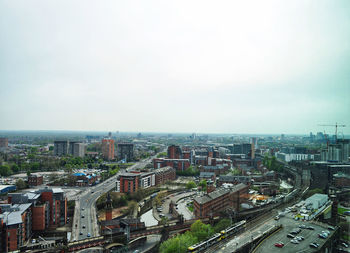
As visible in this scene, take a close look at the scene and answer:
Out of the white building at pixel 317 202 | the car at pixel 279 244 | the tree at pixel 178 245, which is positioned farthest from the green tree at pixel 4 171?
the car at pixel 279 244

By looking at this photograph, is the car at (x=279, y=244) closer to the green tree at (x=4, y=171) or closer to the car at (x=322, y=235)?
the car at (x=322, y=235)

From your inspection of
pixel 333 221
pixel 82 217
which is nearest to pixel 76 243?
pixel 82 217

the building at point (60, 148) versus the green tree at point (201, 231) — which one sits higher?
the building at point (60, 148)

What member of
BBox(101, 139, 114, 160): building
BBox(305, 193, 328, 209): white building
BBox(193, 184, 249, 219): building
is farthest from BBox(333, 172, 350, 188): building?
BBox(101, 139, 114, 160): building

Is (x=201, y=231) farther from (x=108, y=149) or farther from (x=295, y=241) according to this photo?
(x=108, y=149)

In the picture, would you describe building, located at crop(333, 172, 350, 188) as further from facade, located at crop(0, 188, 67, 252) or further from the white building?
facade, located at crop(0, 188, 67, 252)

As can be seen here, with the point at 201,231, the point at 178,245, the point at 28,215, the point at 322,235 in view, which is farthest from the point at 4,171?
the point at 322,235

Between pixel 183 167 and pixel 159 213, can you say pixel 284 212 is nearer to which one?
pixel 159 213
